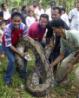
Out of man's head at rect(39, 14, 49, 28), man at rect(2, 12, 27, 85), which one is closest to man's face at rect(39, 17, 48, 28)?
man's head at rect(39, 14, 49, 28)

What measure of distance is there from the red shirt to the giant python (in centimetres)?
17

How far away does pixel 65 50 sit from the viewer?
21.5 ft

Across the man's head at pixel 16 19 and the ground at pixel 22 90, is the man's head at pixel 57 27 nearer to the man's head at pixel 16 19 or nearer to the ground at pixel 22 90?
the man's head at pixel 16 19

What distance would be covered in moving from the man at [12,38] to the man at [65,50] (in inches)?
26.7

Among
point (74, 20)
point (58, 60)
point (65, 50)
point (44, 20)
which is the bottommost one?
point (58, 60)

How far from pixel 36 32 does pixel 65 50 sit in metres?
0.90

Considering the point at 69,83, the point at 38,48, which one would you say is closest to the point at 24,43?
the point at 38,48

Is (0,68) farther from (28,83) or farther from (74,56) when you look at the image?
(74,56)

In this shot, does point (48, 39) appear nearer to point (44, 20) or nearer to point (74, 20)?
point (44, 20)

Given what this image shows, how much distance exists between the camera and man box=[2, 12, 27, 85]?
627 centimetres

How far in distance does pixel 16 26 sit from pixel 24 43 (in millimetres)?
592

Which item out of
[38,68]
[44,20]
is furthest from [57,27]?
[38,68]

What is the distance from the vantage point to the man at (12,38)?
627cm

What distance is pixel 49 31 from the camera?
684 centimetres
